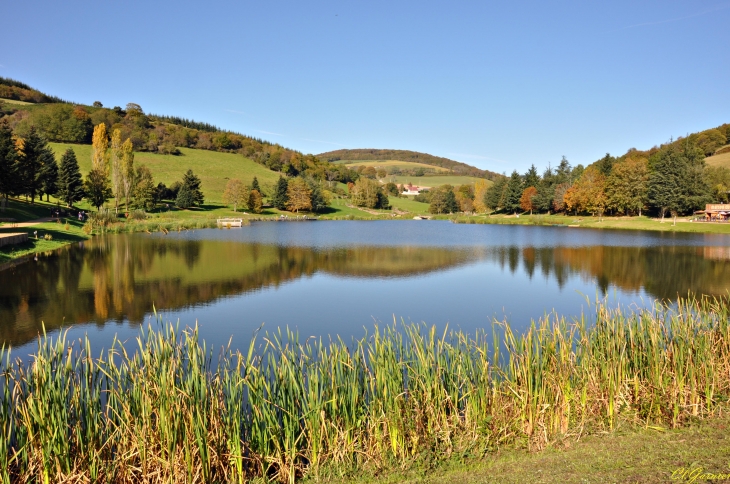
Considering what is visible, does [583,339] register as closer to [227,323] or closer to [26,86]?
[227,323]

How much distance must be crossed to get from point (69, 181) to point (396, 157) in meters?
146

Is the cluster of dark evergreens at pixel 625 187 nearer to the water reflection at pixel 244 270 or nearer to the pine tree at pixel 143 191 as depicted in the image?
the water reflection at pixel 244 270

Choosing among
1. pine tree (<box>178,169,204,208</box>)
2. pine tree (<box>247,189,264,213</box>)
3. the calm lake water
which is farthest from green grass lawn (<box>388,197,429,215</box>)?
the calm lake water

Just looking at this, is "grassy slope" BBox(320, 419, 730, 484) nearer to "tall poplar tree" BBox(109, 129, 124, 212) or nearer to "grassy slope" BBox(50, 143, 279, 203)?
→ "tall poplar tree" BBox(109, 129, 124, 212)

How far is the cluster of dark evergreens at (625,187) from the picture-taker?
54.2 meters

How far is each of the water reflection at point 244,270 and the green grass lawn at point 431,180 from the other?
98944 mm

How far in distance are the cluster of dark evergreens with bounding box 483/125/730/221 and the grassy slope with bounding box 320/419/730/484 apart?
55.9 meters

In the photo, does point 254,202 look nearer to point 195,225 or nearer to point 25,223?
point 195,225

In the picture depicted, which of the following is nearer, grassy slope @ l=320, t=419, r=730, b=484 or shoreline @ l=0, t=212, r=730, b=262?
grassy slope @ l=320, t=419, r=730, b=484

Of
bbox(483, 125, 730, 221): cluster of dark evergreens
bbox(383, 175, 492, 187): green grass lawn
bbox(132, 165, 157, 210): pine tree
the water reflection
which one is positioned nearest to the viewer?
the water reflection

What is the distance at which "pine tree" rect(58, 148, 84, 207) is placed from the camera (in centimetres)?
4759

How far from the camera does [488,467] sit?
17.4 feet

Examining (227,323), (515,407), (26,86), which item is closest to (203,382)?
(515,407)

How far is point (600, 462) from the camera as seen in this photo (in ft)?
17.2
